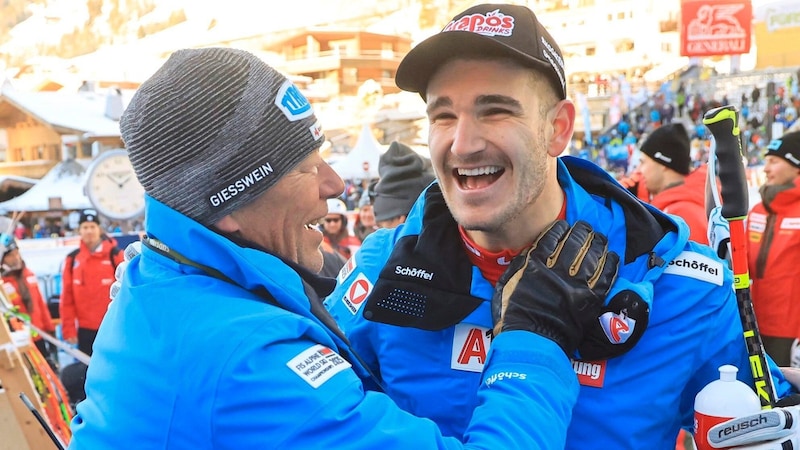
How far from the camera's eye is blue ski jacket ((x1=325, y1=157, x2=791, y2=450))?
1732 millimetres

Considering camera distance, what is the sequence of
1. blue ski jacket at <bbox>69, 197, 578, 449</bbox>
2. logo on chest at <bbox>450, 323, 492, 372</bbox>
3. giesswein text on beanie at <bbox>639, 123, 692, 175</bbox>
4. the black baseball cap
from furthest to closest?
giesswein text on beanie at <bbox>639, 123, 692, 175</bbox>
logo on chest at <bbox>450, 323, 492, 372</bbox>
the black baseball cap
blue ski jacket at <bbox>69, 197, 578, 449</bbox>

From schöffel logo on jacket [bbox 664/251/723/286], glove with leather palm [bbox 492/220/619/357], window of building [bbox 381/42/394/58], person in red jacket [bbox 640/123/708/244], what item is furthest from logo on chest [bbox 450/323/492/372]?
window of building [bbox 381/42/394/58]

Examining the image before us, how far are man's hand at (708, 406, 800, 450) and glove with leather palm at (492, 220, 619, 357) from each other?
0.34 meters

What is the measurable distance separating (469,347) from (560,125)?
0.63 meters

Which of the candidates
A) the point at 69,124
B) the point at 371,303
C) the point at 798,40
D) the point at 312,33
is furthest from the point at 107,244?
the point at 312,33

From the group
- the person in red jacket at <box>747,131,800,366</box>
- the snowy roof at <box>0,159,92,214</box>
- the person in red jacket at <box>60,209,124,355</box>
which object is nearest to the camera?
the person in red jacket at <box>747,131,800,366</box>

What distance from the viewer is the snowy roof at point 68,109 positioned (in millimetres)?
20219

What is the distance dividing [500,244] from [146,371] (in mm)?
973

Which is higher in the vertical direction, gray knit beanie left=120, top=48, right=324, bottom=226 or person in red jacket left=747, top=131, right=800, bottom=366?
gray knit beanie left=120, top=48, right=324, bottom=226

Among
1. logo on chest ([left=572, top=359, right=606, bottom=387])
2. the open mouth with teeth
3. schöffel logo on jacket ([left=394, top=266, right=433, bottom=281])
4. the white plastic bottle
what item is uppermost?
the open mouth with teeth

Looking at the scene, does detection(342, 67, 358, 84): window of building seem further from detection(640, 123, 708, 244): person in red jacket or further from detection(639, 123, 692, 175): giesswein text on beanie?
detection(639, 123, 692, 175): giesswein text on beanie

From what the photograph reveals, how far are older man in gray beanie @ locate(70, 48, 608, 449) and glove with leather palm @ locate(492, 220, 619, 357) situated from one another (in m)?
0.01

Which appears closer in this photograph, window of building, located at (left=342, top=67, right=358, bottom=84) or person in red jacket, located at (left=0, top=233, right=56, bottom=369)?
person in red jacket, located at (left=0, top=233, right=56, bottom=369)

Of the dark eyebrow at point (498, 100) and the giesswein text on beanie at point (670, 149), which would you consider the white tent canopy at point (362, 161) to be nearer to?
the giesswein text on beanie at point (670, 149)
